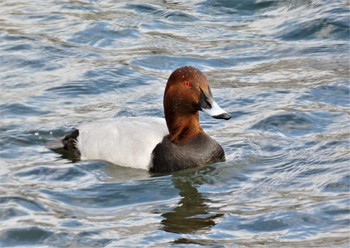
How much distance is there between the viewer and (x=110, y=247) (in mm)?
8016

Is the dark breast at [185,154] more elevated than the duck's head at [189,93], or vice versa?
the duck's head at [189,93]

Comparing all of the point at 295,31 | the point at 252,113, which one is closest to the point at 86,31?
the point at 295,31

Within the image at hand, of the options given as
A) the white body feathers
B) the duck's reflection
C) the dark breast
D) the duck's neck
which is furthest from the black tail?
the duck's reflection

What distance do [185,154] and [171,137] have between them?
252 mm

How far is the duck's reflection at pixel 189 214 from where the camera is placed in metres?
8.46

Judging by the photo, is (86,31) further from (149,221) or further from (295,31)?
(149,221)

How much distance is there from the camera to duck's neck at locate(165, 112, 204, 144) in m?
10.0

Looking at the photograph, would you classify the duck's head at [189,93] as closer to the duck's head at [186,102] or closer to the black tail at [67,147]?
the duck's head at [186,102]

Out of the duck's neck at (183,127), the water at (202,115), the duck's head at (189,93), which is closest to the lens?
the water at (202,115)

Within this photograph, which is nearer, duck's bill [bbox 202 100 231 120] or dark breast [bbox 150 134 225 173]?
duck's bill [bbox 202 100 231 120]

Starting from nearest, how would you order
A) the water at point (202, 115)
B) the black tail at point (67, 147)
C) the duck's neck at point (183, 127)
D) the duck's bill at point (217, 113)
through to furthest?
the water at point (202, 115), the duck's bill at point (217, 113), the duck's neck at point (183, 127), the black tail at point (67, 147)

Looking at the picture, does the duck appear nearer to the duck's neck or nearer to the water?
the duck's neck

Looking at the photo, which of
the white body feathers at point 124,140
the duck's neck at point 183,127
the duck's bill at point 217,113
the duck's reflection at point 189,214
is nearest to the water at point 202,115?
the duck's reflection at point 189,214

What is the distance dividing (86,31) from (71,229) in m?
6.43
